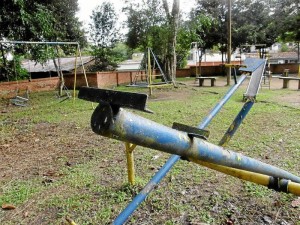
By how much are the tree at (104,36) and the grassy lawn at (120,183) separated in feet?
53.0

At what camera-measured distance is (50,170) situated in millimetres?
3572

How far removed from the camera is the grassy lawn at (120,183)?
239 cm

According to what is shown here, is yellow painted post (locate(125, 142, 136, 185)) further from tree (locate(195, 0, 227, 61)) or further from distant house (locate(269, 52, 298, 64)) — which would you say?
distant house (locate(269, 52, 298, 64))

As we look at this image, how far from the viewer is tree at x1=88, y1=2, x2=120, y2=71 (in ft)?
68.1

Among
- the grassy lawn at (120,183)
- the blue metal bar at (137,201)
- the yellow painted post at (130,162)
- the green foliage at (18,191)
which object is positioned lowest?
the green foliage at (18,191)

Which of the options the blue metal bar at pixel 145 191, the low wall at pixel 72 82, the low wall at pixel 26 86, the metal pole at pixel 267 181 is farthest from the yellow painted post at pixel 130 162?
the low wall at pixel 26 86

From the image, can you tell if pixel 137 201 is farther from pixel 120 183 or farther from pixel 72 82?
pixel 72 82

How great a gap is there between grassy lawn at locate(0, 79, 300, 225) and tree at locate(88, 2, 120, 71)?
16.2 metres

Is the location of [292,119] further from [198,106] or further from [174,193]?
[174,193]

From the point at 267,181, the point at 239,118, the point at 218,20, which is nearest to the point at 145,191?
the point at 267,181

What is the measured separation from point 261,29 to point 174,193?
22896 mm

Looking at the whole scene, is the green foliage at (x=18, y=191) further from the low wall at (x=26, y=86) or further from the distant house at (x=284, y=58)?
the distant house at (x=284, y=58)

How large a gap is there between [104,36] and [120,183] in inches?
766

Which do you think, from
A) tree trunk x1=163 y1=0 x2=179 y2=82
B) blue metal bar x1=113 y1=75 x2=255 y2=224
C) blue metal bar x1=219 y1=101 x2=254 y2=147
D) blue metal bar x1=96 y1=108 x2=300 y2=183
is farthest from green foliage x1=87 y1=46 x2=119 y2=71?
blue metal bar x1=96 y1=108 x2=300 y2=183
